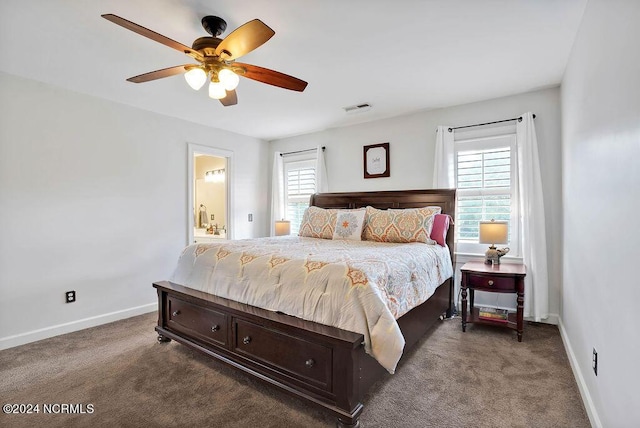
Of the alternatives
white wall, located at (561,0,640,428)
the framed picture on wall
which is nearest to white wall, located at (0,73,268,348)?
the framed picture on wall

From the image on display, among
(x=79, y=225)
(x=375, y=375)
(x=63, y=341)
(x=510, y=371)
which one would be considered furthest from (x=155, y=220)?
(x=510, y=371)

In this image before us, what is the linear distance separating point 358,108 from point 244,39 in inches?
88.4

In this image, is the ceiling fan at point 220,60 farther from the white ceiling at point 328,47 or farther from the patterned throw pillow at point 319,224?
the patterned throw pillow at point 319,224

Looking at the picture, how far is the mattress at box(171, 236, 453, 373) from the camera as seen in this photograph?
1.74 m

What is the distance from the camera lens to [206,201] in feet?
20.4

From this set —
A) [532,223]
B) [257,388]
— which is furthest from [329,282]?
[532,223]

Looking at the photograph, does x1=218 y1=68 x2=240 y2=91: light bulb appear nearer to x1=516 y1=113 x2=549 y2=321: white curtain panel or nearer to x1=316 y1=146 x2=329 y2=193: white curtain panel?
x1=316 y1=146 x2=329 y2=193: white curtain panel

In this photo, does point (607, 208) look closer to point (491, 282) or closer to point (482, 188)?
point (491, 282)

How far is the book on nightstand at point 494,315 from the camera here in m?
2.97

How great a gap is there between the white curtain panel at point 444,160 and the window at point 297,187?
1945mm

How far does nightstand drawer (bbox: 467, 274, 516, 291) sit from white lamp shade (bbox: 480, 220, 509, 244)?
15.3 inches

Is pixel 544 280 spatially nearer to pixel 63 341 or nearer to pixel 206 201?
pixel 63 341

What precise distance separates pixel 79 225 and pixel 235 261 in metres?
2.02

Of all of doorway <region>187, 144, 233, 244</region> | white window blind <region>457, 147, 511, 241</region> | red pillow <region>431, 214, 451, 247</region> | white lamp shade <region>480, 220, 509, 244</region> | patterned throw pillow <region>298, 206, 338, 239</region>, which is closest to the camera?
white lamp shade <region>480, 220, 509, 244</region>
